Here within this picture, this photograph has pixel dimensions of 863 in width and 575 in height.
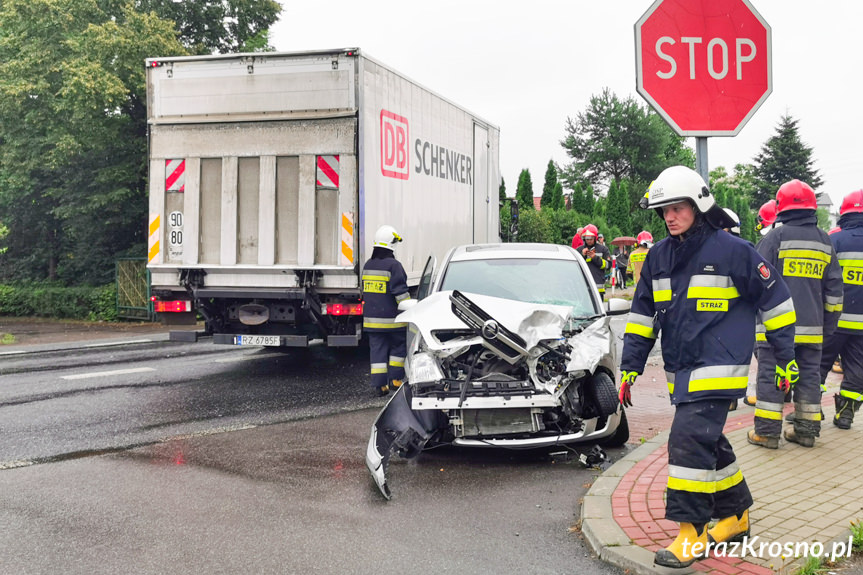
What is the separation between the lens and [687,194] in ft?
13.2

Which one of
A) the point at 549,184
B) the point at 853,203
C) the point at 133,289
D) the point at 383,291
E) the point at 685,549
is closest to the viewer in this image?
the point at 685,549

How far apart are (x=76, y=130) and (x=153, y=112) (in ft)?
42.1

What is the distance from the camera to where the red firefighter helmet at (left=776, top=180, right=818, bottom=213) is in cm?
621

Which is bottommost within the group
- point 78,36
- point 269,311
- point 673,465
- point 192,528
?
point 192,528

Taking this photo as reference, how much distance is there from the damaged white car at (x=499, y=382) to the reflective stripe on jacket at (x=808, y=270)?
56.3 inches

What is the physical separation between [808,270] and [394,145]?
18.8 ft

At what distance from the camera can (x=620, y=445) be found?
661 centimetres

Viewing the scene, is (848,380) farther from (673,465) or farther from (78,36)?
(78,36)

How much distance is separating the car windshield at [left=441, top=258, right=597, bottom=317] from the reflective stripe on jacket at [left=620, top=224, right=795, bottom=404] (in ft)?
9.31

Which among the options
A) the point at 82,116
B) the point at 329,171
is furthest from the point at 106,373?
the point at 82,116

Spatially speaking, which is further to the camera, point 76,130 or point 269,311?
point 76,130

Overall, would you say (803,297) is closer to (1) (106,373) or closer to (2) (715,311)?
(2) (715,311)

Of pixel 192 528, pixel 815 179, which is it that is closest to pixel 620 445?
pixel 192 528

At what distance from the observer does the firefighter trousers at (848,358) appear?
6590mm
